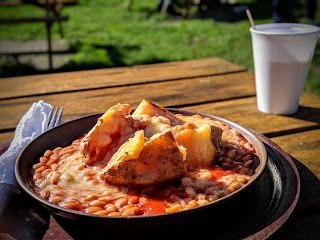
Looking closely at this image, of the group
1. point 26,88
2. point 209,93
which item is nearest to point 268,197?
point 209,93

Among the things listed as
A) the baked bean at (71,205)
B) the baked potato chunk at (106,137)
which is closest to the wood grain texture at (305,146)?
the baked potato chunk at (106,137)

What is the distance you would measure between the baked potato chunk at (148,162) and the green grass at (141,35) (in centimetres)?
367

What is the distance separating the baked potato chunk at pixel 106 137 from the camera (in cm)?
126

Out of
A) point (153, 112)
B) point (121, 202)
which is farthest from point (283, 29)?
point (121, 202)

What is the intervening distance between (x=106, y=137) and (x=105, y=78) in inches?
57.7

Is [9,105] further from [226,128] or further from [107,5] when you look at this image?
[107,5]

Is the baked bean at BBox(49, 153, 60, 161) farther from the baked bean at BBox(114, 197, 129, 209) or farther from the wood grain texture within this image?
the wood grain texture

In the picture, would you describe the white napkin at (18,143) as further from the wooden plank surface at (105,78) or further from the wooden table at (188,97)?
the wooden plank surface at (105,78)

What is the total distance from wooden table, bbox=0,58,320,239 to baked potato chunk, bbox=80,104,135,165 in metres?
0.56

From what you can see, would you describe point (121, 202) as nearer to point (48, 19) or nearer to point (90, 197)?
point (90, 197)

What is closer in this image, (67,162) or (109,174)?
(109,174)

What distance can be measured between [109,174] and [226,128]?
1.66 ft

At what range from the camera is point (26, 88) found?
2521mm

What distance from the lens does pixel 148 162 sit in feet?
3.77
